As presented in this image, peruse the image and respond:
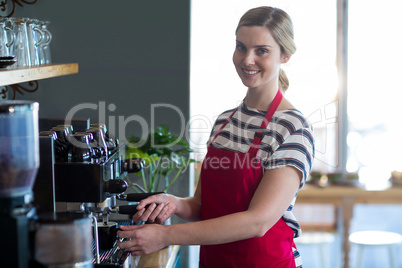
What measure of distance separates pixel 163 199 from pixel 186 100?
104 centimetres

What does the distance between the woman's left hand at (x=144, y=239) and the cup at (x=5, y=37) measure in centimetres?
70

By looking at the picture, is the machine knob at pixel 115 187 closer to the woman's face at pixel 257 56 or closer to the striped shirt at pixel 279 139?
the striped shirt at pixel 279 139

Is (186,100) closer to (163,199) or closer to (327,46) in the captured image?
(163,199)

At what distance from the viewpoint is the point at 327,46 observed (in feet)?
12.7

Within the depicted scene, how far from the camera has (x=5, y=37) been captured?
66.4 inches

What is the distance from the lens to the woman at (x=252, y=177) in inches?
56.4

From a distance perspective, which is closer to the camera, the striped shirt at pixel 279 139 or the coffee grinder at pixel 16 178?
the coffee grinder at pixel 16 178

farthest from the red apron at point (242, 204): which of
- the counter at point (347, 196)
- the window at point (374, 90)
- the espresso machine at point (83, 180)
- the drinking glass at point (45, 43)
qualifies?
the window at point (374, 90)

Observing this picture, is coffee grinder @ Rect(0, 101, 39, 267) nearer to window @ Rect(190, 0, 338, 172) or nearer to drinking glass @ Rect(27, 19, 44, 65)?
drinking glass @ Rect(27, 19, 44, 65)

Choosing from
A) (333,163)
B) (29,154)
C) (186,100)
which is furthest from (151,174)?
(333,163)

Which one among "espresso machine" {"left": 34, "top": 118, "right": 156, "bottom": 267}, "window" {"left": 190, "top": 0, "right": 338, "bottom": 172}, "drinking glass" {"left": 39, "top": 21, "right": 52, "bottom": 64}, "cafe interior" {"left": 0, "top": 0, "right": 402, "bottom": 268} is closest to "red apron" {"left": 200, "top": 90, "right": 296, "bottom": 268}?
"espresso machine" {"left": 34, "top": 118, "right": 156, "bottom": 267}

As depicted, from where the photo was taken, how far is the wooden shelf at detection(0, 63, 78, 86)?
1.48 m

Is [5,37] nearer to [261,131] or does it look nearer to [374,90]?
[261,131]

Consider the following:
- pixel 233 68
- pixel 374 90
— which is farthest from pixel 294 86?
pixel 374 90
